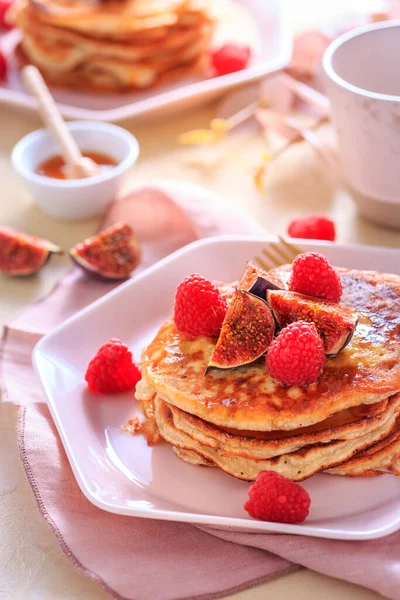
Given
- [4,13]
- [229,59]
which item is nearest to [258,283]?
[229,59]

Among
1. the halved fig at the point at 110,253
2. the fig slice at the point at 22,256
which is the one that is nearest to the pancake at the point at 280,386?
the halved fig at the point at 110,253

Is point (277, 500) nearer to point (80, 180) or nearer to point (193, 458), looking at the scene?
point (193, 458)

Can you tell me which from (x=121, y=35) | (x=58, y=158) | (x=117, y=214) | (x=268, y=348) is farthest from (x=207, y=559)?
(x=121, y=35)

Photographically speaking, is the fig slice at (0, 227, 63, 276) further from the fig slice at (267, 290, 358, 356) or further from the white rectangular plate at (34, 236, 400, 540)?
the fig slice at (267, 290, 358, 356)

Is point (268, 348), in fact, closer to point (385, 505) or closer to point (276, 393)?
point (276, 393)

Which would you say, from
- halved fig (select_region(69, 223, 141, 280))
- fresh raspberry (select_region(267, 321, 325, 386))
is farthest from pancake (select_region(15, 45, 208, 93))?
fresh raspberry (select_region(267, 321, 325, 386))

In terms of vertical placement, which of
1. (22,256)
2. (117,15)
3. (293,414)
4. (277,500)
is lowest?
(22,256)
